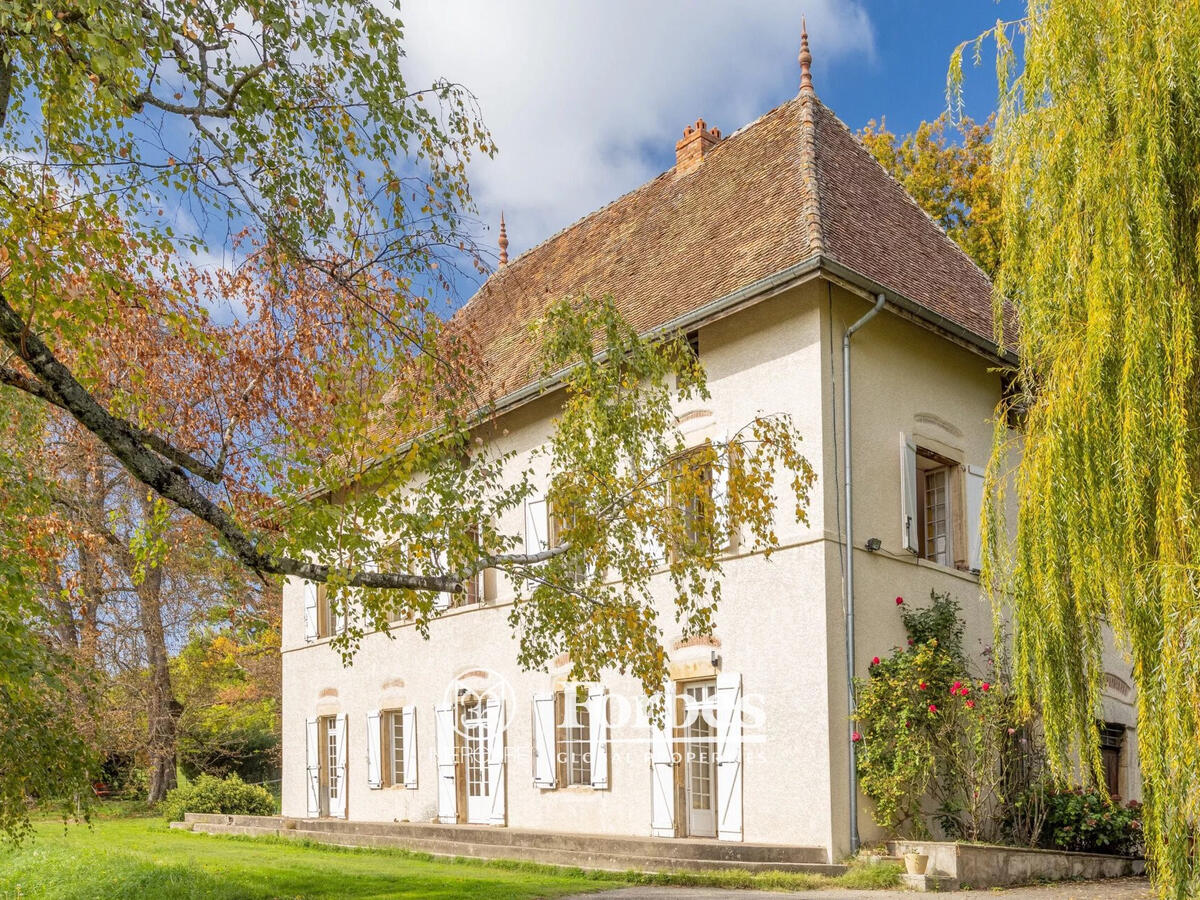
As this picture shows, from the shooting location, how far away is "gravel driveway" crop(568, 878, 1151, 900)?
32.3ft

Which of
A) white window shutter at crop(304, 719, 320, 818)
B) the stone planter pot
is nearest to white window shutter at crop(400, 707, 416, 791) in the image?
white window shutter at crop(304, 719, 320, 818)

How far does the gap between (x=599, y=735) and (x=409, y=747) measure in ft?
15.1

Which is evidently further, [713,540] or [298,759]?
[298,759]

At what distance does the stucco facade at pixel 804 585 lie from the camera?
1182cm

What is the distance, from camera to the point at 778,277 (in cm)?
1203

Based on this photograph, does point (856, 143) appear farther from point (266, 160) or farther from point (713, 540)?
point (266, 160)

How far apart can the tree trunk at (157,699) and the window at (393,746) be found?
7.35 metres

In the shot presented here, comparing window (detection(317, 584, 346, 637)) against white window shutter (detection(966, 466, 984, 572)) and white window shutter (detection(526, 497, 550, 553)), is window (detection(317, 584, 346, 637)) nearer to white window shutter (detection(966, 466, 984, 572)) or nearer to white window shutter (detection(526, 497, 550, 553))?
white window shutter (detection(526, 497, 550, 553))

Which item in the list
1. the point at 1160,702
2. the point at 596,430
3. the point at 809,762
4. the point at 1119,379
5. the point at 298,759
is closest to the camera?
the point at 1160,702

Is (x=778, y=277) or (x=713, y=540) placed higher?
(x=778, y=277)

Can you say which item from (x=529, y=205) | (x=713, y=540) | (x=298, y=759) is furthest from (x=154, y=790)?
(x=529, y=205)

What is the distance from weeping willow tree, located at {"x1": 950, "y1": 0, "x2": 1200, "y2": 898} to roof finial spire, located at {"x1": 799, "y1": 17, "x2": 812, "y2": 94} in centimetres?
738

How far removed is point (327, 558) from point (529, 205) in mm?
2602

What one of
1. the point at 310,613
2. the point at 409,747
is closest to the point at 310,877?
the point at 409,747
